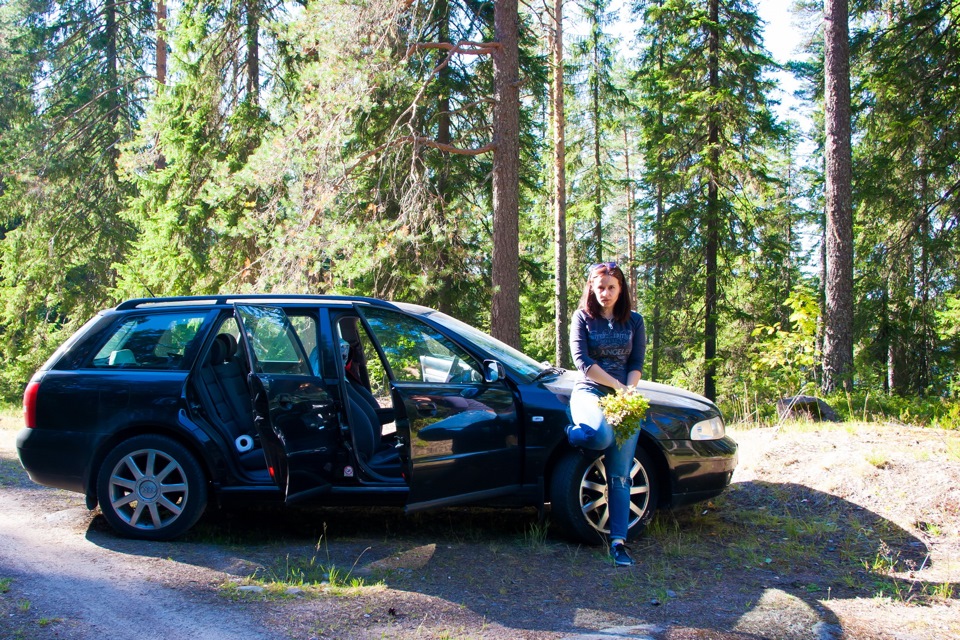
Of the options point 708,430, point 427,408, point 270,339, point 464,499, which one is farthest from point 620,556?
point 270,339

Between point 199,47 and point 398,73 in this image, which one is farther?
point 199,47

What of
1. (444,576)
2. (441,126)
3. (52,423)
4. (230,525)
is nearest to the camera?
(444,576)

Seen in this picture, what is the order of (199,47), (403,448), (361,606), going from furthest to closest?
(199,47) → (403,448) → (361,606)

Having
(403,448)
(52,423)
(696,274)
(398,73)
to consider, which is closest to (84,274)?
(398,73)

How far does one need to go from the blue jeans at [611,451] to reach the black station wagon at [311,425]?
23cm

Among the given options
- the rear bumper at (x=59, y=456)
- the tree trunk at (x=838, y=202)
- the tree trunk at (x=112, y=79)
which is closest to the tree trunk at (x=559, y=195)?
the tree trunk at (x=838, y=202)

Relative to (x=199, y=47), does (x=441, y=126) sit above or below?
below

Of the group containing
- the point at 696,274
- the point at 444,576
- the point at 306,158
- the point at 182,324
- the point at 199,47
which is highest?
the point at 199,47

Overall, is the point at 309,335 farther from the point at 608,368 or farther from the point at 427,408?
the point at 608,368

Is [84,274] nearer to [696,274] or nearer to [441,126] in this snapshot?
[441,126]

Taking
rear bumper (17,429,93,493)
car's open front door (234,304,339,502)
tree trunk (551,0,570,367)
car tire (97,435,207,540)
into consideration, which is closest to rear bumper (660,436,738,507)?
car's open front door (234,304,339,502)

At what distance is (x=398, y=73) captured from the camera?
11.9m

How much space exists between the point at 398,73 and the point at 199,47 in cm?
891

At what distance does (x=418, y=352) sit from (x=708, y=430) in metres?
2.26
